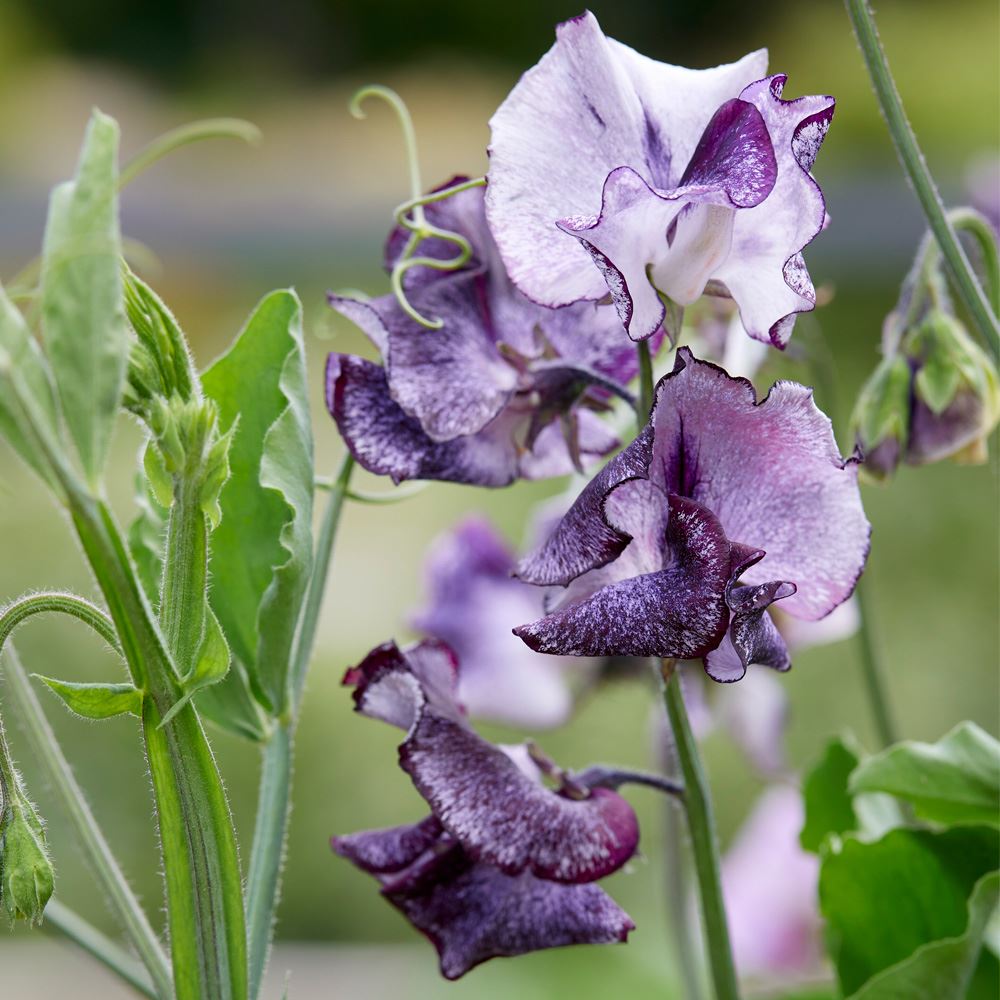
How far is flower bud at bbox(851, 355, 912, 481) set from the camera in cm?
35

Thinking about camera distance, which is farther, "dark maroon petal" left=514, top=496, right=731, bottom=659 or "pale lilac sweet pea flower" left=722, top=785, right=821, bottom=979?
"pale lilac sweet pea flower" left=722, top=785, right=821, bottom=979

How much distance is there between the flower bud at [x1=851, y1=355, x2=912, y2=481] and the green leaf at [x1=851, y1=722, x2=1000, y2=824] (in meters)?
0.07

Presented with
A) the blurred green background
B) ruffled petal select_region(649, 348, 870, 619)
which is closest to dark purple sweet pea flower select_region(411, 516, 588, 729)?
the blurred green background

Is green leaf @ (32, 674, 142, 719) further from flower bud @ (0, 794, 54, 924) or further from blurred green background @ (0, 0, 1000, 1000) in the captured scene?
blurred green background @ (0, 0, 1000, 1000)

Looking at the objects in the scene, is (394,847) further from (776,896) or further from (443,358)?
(776,896)

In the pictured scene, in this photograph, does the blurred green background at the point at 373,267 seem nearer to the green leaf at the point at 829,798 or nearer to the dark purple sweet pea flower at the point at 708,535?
the green leaf at the point at 829,798

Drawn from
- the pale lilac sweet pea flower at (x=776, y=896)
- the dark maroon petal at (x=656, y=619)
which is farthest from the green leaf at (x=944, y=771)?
the pale lilac sweet pea flower at (x=776, y=896)

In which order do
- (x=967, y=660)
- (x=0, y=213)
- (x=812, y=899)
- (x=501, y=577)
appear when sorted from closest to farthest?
(x=501, y=577) < (x=812, y=899) < (x=967, y=660) < (x=0, y=213)

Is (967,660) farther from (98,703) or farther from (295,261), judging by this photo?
(295,261)

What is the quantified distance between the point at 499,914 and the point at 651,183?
5.7 inches

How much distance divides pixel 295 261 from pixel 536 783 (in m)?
2.69

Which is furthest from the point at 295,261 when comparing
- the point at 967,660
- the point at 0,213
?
the point at 967,660

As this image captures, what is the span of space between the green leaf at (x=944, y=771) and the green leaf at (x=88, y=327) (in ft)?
0.66

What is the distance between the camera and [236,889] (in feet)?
0.74
